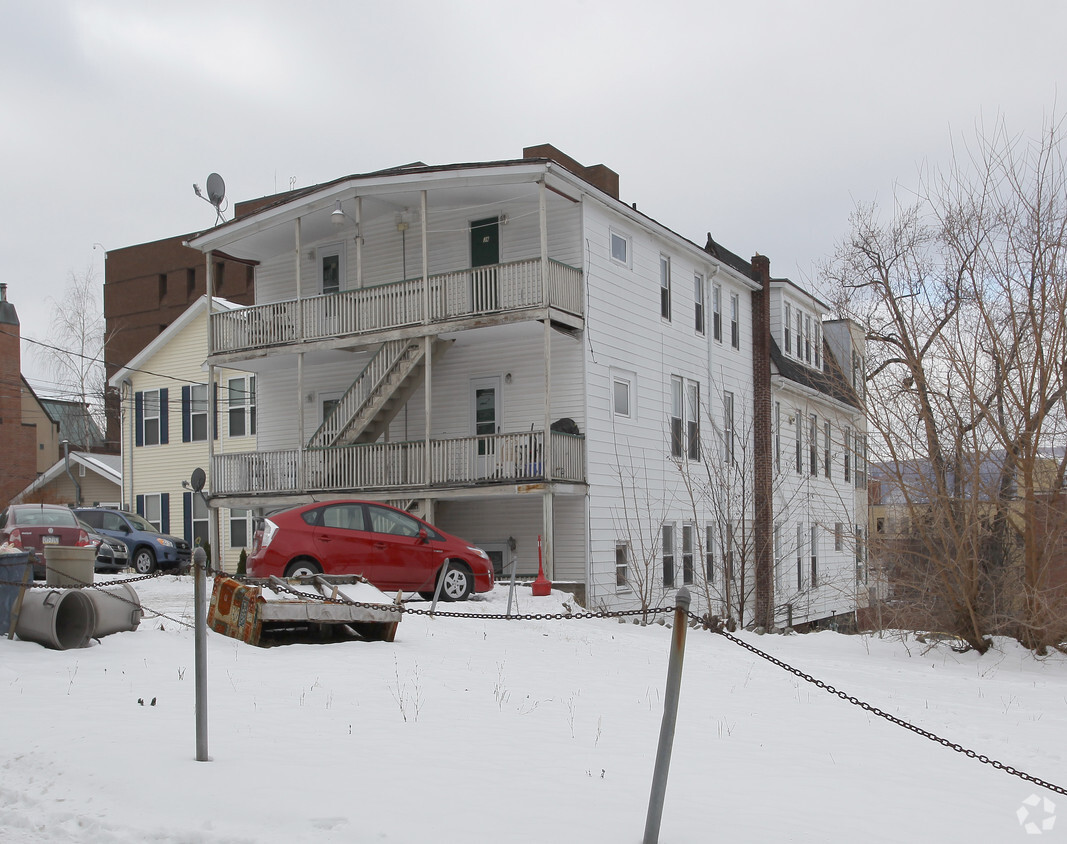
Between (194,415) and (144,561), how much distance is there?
7.74 meters

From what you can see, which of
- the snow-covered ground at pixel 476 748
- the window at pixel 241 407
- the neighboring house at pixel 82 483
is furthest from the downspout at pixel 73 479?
the snow-covered ground at pixel 476 748

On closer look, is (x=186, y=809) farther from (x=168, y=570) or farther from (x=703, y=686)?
(x=168, y=570)

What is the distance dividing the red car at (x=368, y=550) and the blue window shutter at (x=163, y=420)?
18522 mm

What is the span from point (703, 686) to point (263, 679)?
451 centimetres

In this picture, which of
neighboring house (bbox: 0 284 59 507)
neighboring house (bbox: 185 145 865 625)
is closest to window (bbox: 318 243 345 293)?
neighboring house (bbox: 185 145 865 625)

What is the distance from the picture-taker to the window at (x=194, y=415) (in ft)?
106

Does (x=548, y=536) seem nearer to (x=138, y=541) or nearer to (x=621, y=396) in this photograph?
(x=621, y=396)

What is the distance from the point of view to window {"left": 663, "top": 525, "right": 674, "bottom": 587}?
23.8m

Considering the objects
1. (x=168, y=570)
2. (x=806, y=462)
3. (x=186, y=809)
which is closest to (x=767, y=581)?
(x=806, y=462)

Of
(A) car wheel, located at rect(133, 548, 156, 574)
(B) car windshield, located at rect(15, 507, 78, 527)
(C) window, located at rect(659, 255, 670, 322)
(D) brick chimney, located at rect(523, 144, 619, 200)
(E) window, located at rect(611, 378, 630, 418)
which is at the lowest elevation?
(A) car wheel, located at rect(133, 548, 156, 574)

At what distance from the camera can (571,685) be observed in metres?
9.90

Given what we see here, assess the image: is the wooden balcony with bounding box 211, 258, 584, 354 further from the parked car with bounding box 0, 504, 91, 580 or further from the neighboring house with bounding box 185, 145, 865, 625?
the parked car with bounding box 0, 504, 91, 580

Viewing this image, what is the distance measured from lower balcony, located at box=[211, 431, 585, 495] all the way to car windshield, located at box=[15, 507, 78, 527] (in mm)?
3130

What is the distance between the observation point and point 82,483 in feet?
126
